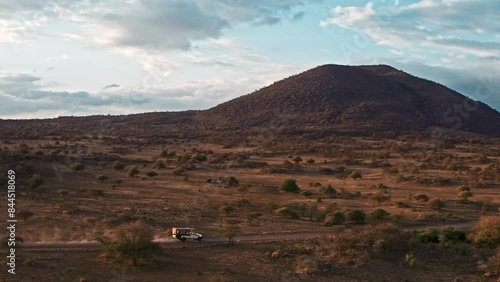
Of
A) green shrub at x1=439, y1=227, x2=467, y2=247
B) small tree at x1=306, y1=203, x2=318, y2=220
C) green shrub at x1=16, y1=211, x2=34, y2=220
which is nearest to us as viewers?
green shrub at x1=439, y1=227, x2=467, y2=247

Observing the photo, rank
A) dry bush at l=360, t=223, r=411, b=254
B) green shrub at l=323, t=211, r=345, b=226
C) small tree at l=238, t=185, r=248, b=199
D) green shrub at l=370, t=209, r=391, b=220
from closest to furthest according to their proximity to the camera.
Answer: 1. dry bush at l=360, t=223, r=411, b=254
2. green shrub at l=323, t=211, r=345, b=226
3. green shrub at l=370, t=209, r=391, b=220
4. small tree at l=238, t=185, r=248, b=199

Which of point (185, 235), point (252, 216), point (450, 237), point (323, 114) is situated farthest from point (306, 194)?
point (323, 114)

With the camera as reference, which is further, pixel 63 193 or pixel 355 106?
pixel 355 106

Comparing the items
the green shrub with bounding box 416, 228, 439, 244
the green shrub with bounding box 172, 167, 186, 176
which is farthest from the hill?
the green shrub with bounding box 416, 228, 439, 244

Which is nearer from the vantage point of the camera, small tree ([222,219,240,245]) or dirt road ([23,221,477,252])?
dirt road ([23,221,477,252])

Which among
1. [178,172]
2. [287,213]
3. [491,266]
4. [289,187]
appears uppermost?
[178,172]

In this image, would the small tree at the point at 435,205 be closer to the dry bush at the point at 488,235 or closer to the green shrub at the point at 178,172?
the dry bush at the point at 488,235

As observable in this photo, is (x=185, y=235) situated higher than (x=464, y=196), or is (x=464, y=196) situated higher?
(x=464, y=196)

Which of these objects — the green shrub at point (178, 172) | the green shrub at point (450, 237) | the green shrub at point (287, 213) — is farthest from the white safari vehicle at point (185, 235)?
the green shrub at point (178, 172)

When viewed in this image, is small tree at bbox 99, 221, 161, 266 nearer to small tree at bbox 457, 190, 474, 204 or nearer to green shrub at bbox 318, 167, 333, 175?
small tree at bbox 457, 190, 474, 204

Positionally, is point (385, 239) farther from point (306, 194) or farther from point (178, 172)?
point (178, 172)

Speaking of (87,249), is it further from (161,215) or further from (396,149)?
(396,149)
